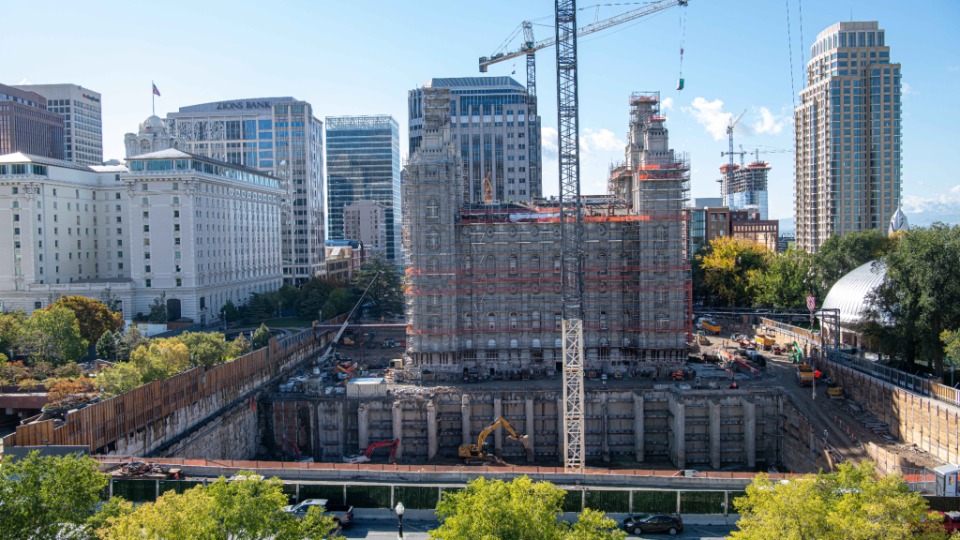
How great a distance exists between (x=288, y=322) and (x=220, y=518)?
92229mm

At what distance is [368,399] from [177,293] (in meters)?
55.1

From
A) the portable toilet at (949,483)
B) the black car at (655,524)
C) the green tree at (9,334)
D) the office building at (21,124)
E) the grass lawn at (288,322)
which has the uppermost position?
the office building at (21,124)

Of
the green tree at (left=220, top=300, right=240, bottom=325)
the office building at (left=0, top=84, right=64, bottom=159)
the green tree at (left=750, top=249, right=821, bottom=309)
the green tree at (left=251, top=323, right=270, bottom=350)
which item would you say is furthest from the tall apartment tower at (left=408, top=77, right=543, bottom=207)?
the office building at (left=0, top=84, right=64, bottom=159)

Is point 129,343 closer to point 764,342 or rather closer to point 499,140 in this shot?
point 764,342

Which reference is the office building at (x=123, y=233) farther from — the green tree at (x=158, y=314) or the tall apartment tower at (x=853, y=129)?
the tall apartment tower at (x=853, y=129)

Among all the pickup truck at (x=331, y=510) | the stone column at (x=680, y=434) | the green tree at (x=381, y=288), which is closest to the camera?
the pickup truck at (x=331, y=510)

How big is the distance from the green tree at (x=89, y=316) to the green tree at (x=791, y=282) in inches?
3322

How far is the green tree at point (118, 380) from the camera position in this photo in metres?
55.3

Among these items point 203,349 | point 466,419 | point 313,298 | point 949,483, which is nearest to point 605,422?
point 466,419

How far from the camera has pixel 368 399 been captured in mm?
66250

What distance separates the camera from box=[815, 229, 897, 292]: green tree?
91.8 metres

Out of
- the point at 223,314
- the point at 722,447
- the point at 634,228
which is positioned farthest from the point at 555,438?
the point at 223,314

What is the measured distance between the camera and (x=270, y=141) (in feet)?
555

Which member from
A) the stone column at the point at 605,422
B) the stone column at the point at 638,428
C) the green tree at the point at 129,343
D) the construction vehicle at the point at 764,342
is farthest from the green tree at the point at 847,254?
the green tree at the point at 129,343
